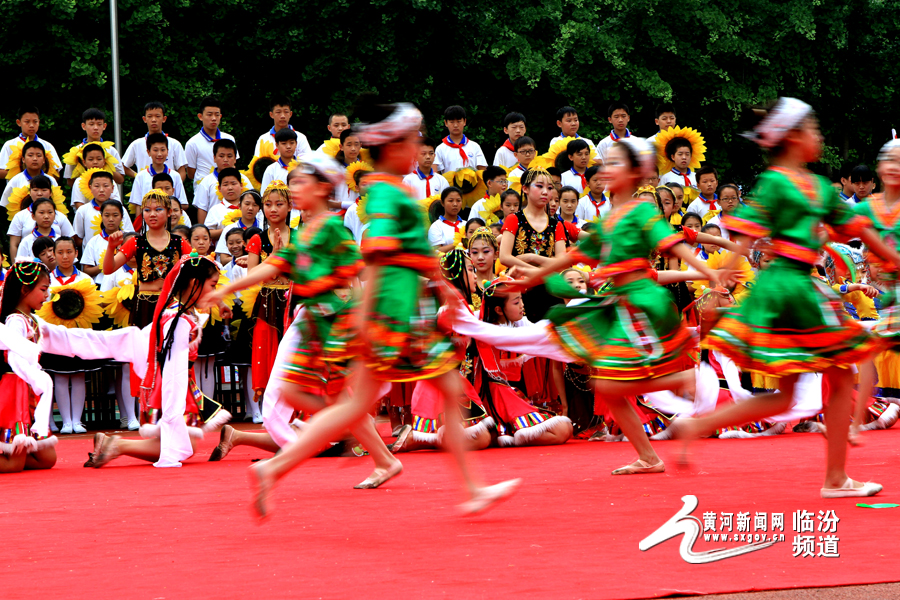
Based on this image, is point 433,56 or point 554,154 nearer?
point 554,154

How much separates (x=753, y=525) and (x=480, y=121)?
48.5 feet

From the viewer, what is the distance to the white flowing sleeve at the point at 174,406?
7164 millimetres

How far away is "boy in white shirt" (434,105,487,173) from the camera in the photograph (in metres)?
12.1

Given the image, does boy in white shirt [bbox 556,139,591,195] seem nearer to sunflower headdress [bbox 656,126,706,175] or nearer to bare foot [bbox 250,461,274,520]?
sunflower headdress [bbox 656,126,706,175]

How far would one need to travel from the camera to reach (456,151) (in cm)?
1217

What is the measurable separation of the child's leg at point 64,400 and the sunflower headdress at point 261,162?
3.07 meters

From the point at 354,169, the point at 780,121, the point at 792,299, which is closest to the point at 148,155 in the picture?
the point at 354,169

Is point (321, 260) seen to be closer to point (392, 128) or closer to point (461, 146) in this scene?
point (392, 128)

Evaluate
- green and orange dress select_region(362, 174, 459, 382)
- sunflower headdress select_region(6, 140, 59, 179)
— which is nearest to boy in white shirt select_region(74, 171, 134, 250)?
sunflower headdress select_region(6, 140, 59, 179)

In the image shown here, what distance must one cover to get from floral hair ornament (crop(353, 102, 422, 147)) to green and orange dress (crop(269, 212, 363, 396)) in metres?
1.01

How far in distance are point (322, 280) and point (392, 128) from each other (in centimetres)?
122

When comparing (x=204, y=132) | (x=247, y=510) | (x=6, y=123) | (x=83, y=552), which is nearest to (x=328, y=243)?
(x=247, y=510)

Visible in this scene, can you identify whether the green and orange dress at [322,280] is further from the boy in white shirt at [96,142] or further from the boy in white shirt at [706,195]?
the boy in white shirt at [96,142]

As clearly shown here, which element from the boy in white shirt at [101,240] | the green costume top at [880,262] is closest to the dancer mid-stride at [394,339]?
the green costume top at [880,262]
